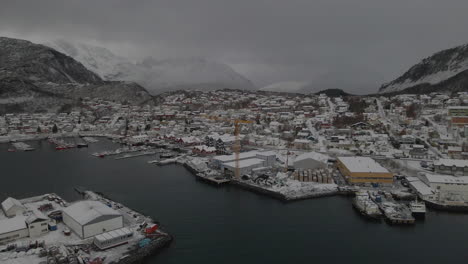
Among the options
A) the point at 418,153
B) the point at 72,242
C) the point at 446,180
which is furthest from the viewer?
the point at 418,153

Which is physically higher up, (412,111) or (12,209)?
(412,111)

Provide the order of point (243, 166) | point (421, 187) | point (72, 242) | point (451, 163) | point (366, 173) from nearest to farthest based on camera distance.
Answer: point (72, 242) → point (421, 187) → point (366, 173) → point (451, 163) → point (243, 166)

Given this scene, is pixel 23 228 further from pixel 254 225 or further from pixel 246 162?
pixel 246 162

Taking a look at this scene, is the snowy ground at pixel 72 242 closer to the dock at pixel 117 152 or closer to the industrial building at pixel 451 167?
the dock at pixel 117 152

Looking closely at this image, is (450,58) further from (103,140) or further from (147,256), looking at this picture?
(147,256)

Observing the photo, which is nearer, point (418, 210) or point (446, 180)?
point (418, 210)

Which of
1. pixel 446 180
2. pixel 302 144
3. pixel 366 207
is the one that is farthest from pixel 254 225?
pixel 302 144

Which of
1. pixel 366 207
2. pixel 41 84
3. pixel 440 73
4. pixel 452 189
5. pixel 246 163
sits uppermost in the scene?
pixel 440 73

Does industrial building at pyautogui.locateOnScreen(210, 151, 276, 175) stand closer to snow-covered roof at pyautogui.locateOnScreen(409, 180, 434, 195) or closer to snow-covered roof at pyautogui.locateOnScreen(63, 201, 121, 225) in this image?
snow-covered roof at pyautogui.locateOnScreen(409, 180, 434, 195)
